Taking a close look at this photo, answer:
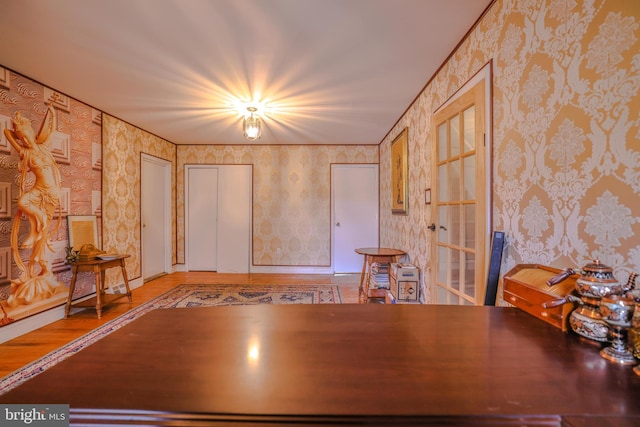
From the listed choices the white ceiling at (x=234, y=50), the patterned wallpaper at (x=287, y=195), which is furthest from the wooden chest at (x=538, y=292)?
the patterned wallpaper at (x=287, y=195)

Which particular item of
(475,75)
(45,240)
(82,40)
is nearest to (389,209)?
(475,75)

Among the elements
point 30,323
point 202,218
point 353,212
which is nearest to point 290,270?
point 353,212

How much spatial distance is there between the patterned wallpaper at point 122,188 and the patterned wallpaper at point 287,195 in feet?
3.27

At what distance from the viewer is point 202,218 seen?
5.21 m

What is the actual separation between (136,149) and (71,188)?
1283 millimetres

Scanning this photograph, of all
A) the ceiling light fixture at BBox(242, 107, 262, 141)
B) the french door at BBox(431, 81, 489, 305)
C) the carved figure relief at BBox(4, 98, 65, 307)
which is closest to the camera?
the french door at BBox(431, 81, 489, 305)

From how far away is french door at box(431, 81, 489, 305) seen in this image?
66.9 inches

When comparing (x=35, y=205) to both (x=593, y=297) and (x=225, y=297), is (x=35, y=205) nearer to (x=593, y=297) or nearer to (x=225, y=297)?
(x=225, y=297)

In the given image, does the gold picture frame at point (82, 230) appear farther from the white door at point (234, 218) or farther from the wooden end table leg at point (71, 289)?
the white door at point (234, 218)

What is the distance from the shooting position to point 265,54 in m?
2.16

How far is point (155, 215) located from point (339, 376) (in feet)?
16.4

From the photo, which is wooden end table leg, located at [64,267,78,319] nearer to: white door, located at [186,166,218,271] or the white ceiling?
the white ceiling

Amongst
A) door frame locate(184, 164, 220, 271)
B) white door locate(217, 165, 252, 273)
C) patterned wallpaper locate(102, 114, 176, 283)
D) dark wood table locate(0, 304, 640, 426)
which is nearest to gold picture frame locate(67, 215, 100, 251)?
patterned wallpaper locate(102, 114, 176, 283)

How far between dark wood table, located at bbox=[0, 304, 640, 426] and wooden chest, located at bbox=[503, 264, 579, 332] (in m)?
0.04
